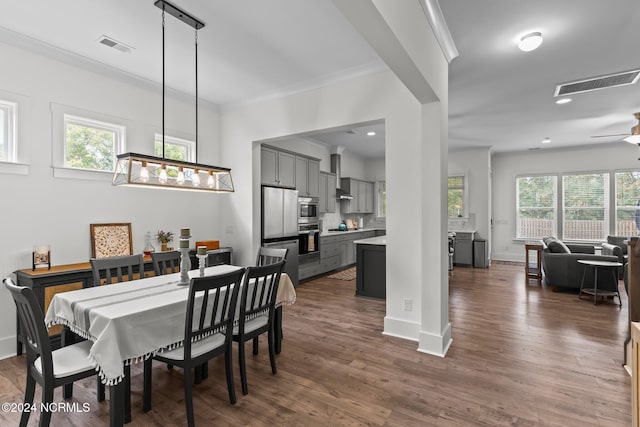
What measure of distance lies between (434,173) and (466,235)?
5.50 m

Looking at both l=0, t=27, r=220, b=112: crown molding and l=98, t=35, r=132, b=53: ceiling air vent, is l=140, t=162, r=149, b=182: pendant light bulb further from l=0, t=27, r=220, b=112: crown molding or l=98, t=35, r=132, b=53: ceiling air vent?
l=0, t=27, r=220, b=112: crown molding

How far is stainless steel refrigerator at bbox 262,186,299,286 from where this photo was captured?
204 inches

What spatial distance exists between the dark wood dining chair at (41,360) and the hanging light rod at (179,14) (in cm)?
231

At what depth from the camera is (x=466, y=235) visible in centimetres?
788

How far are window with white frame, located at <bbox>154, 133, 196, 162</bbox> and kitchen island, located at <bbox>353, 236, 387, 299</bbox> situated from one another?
2.92 metres

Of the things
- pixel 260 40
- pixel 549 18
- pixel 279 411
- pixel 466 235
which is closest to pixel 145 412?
pixel 279 411

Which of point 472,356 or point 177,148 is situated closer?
point 472,356

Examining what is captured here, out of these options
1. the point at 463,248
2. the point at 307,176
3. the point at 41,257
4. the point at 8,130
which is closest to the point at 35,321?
the point at 41,257

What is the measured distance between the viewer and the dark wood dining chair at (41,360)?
168 centimetres

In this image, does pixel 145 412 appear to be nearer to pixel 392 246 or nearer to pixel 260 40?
pixel 392 246

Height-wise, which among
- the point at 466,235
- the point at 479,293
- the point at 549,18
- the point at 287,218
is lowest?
the point at 479,293

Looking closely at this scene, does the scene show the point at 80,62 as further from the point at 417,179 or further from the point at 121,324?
the point at 417,179

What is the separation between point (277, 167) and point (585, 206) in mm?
7719

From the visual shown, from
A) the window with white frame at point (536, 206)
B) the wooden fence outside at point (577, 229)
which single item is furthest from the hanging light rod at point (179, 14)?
the wooden fence outside at point (577, 229)
